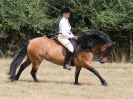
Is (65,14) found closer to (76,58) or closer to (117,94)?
(76,58)

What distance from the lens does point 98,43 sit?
1293cm

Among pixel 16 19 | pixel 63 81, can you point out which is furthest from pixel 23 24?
pixel 63 81

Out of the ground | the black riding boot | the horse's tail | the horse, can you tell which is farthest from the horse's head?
the horse's tail

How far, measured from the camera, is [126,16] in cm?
1978

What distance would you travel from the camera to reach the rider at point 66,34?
1274cm

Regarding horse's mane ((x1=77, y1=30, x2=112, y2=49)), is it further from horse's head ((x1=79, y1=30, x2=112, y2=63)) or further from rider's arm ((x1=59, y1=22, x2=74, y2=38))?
rider's arm ((x1=59, y1=22, x2=74, y2=38))

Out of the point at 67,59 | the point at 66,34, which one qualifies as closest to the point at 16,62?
the point at 67,59

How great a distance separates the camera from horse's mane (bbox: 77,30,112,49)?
1278 centimetres

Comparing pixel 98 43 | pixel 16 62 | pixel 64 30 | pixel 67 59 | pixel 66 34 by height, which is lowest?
pixel 16 62

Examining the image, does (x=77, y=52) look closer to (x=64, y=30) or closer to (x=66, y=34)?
(x=66, y=34)

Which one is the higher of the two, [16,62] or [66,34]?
[66,34]

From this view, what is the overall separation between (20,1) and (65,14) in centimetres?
840

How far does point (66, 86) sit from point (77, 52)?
3.39 feet

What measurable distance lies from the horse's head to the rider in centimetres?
30
